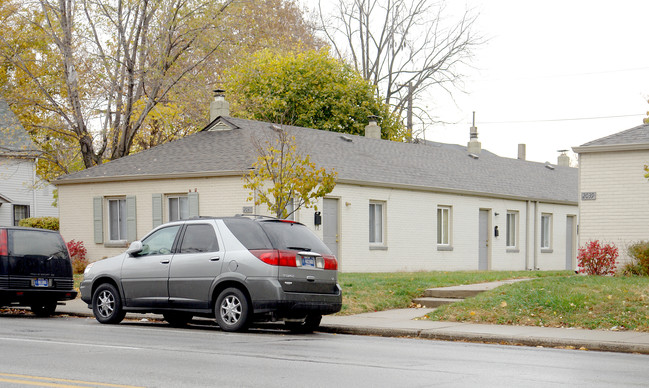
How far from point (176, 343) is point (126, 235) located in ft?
53.7

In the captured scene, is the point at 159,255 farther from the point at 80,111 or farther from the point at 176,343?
the point at 80,111

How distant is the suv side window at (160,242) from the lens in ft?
47.2

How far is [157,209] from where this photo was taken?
26562 millimetres

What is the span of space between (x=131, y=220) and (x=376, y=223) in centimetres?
807

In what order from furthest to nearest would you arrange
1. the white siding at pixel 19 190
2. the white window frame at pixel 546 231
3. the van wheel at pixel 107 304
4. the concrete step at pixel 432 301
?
the white siding at pixel 19 190, the white window frame at pixel 546 231, the concrete step at pixel 432 301, the van wheel at pixel 107 304

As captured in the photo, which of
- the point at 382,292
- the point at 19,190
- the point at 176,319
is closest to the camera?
the point at 176,319

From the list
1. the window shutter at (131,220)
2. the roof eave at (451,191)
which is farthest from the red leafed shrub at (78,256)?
the roof eave at (451,191)

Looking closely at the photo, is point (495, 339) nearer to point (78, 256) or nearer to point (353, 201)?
point (353, 201)

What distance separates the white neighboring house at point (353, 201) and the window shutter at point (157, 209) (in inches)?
1.4

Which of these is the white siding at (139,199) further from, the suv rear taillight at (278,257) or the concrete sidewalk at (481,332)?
the suv rear taillight at (278,257)

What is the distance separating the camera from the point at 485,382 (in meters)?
8.48

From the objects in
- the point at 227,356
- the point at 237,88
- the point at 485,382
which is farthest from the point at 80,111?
the point at 485,382

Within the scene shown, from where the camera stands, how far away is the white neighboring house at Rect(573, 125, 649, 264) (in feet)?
70.0

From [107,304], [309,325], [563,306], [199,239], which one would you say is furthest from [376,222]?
[199,239]
